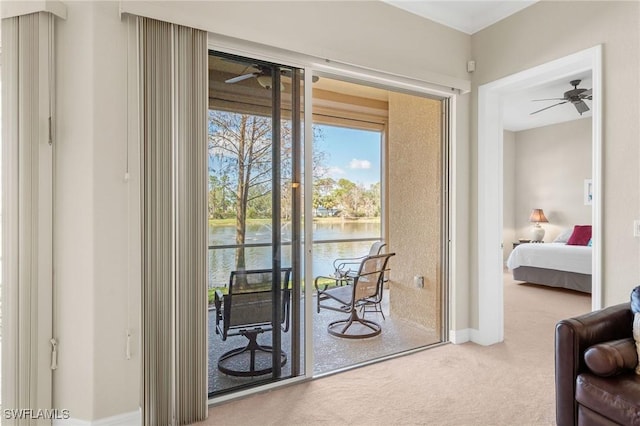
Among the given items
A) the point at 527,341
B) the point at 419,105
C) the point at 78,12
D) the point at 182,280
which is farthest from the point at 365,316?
the point at 78,12

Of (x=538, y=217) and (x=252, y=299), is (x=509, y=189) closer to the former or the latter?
(x=538, y=217)

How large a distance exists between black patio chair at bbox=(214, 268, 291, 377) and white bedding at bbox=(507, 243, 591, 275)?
501cm

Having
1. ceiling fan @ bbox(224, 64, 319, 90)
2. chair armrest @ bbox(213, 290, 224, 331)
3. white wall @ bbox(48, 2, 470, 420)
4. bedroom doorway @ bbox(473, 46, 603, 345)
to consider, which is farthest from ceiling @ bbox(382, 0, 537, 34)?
chair armrest @ bbox(213, 290, 224, 331)

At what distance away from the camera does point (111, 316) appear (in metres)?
2.05

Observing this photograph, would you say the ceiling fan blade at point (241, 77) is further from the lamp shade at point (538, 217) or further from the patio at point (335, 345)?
the lamp shade at point (538, 217)

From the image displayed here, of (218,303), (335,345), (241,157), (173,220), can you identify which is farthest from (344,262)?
(173,220)

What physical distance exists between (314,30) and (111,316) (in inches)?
91.0

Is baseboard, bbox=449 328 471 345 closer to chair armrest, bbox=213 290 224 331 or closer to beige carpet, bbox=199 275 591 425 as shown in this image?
beige carpet, bbox=199 275 591 425

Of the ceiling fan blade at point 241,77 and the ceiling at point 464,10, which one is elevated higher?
the ceiling at point 464,10

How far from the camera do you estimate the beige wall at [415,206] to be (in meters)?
3.68

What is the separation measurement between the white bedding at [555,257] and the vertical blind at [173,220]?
5620 mm

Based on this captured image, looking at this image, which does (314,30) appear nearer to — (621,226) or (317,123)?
(621,226)

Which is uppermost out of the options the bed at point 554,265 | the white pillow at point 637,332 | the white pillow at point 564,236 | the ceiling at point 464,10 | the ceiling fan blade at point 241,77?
the ceiling at point 464,10

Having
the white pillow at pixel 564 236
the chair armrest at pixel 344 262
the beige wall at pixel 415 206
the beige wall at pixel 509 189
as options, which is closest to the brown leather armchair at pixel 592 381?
the beige wall at pixel 415 206
